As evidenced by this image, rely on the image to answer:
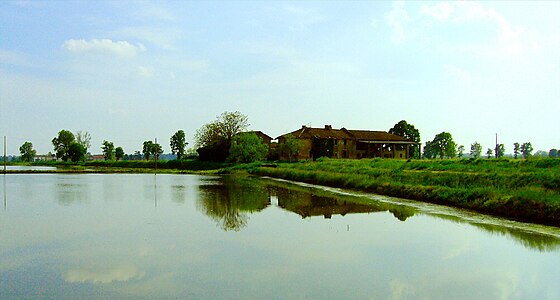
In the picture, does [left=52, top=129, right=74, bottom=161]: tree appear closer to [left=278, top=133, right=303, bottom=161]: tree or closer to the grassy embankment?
[left=278, top=133, right=303, bottom=161]: tree

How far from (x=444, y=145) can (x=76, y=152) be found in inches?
3221

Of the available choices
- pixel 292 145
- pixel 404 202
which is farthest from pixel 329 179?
pixel 292 145

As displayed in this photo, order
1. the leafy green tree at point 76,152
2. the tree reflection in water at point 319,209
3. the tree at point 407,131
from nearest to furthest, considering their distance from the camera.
Result: 1. the tree reflection in water at point 319,209
2. the tree at point 407,131
3. the leafy green tree at point 76,152

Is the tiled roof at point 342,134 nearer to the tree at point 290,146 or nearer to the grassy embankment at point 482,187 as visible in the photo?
the tree at point 290,146

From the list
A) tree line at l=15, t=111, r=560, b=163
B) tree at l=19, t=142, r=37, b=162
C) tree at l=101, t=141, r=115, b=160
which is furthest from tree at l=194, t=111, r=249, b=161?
tree at l=19, t=142, r=37, b=162

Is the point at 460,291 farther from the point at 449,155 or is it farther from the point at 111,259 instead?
the point at 449,155

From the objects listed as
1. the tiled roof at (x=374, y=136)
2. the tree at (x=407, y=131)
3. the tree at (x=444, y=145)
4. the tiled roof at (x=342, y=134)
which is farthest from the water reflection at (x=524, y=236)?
the tree at (x=444, y=145)

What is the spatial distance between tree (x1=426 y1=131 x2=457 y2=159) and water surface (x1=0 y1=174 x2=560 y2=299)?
86042mm

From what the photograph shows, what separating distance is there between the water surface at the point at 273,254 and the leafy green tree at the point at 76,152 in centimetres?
8377

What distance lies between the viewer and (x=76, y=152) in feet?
327

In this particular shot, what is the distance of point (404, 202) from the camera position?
25031 millimetres

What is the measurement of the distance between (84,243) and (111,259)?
2.64 m

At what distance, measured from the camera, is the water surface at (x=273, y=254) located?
9258 mm

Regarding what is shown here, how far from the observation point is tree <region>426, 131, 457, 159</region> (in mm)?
Answer: 102544
